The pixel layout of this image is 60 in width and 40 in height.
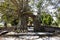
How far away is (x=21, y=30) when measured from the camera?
9180 mm

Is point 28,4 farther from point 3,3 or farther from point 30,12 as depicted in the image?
point 3,3

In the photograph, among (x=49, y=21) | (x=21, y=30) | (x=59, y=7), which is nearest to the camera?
(x=21, y=30)

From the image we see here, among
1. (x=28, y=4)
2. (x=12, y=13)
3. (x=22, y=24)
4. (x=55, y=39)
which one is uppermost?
(x=28, y=4)

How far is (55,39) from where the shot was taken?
7.23 m

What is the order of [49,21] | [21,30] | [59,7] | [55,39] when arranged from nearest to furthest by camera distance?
[55,39] < [21,30] < [59,7] < [49,21]

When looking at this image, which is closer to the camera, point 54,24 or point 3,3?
point 3,3

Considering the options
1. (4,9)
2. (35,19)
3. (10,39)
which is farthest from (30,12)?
(10,39)

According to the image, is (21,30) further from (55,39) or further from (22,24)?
(55,39)

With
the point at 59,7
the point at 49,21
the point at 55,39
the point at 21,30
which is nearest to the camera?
the point at 55,39

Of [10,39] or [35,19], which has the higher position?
[35,19]

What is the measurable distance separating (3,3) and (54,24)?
4989 mm

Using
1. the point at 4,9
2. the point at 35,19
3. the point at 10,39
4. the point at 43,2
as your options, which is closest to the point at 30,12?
the point at 35,19

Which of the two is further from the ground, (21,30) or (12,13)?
(12,13)

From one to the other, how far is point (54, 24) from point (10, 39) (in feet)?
18.5
